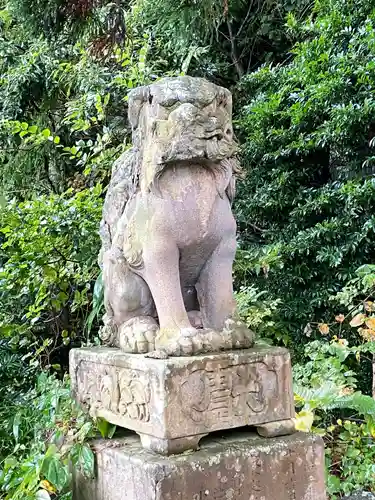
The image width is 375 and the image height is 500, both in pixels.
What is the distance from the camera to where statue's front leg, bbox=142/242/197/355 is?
6.79 ft

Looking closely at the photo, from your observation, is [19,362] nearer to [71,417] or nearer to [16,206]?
[16,206]

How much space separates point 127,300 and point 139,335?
171mm

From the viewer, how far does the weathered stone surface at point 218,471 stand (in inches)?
72.7

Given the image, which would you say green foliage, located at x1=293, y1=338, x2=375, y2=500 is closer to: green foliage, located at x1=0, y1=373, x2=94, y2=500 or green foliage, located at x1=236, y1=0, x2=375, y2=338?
green foliage, located at x1=236, y1=0, x2=375, y2=338

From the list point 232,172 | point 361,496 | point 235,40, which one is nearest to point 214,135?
point 232,172

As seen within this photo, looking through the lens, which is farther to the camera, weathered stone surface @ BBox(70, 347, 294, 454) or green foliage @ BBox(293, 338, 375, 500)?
green foliage @ BBox(293, 338, 375, 500)

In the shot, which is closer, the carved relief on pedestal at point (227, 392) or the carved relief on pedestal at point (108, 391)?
the carved relief on pedestal at point (227, 392)

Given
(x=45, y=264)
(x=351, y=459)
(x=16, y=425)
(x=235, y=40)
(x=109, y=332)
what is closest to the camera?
(x=109, y=332)

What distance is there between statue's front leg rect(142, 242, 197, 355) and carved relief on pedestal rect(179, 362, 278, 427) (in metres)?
0.18

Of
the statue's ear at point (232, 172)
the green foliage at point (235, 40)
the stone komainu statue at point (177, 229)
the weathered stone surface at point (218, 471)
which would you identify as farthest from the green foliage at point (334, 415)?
the green foliage at point (235, 40)

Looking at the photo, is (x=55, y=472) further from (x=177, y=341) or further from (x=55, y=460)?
(x=177, y=341)

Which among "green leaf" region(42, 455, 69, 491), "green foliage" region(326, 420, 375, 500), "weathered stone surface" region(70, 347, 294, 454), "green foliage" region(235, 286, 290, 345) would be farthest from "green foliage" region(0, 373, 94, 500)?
"green foliage" region(235, 286, 290, 345)

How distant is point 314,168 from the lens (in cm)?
500

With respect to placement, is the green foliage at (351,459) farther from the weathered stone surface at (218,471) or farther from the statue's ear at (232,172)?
the statue's ear at (232,172)
